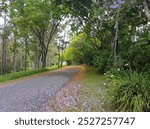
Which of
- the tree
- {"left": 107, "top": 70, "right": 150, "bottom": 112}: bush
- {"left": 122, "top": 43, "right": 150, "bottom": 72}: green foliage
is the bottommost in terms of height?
{"left": 107, "top": 70, "right": 150, "bottom": 112}: bush

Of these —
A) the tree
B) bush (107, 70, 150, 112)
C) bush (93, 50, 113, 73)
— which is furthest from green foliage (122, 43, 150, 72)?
the tree

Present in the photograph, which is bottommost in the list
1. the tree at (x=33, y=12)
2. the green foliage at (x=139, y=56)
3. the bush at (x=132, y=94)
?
the bush at (x=132, y=94)

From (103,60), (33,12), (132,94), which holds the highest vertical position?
(33,12)

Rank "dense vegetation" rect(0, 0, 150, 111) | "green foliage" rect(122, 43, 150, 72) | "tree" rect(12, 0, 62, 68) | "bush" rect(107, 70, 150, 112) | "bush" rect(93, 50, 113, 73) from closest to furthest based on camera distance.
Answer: "bush" rect(107, 70, 150, 112), "dense vegetation" rect(0, 0, 150, 111), "green foliage" rect(122, 43, 150, 72), "bush" rect(93, 50, 113, 73), "tree" rect(12, 0, 62, 68)

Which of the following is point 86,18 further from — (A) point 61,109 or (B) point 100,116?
(B) point 100,116

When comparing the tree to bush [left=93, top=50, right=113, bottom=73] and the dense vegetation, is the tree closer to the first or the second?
the dense vegetation

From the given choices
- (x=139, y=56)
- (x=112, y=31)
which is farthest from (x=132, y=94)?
(x=112, y=31)

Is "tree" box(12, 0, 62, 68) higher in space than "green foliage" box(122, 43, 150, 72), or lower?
higher

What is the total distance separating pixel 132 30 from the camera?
19953 mm

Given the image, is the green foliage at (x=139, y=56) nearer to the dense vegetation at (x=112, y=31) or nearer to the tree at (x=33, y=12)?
the dense vegetation at (x=112, y=31)

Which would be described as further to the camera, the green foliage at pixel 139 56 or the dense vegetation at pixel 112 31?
the green foliage at pixel 139 56

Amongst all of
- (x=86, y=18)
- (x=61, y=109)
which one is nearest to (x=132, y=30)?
(x=86, y=18)

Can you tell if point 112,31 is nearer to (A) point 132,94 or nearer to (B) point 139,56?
(B) point 139,56

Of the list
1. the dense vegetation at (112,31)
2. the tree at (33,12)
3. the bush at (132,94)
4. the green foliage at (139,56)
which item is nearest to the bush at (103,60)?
the dense vegetation at (112,31)
